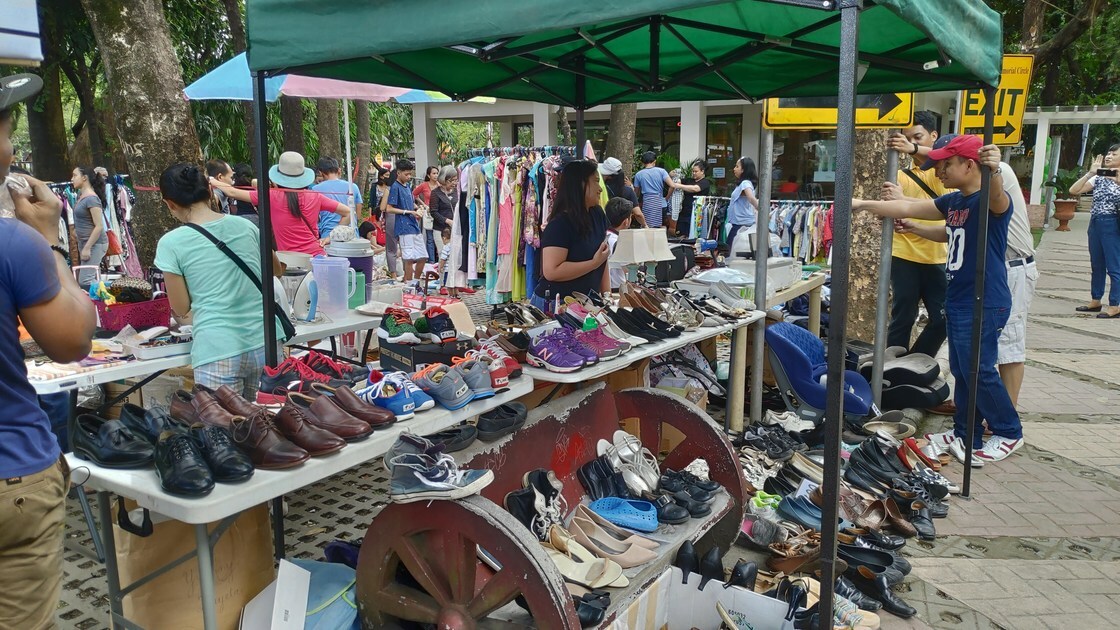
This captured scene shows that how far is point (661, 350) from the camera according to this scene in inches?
168

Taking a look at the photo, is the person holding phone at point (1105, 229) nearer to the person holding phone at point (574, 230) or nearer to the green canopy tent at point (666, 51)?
the green canopy tent at point (666, 51)

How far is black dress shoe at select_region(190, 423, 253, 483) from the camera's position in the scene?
2.26 metres

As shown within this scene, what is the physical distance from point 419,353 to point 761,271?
2.98 m

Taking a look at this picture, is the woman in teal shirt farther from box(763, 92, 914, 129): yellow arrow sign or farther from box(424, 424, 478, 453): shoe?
box(763, 92, 914, 129): yellow arrow sign

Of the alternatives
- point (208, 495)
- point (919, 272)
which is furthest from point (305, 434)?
point (919, 272)

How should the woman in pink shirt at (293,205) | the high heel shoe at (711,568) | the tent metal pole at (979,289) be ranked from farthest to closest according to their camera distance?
1. the woman in pink shirt at (293,205)
2. the tent metal pole at (979,289)
3. the high heel shoe at (711,568)

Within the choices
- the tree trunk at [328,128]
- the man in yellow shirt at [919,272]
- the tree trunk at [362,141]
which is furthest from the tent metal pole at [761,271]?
the tree trunk at [362,141]

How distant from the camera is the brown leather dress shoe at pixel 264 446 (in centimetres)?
236

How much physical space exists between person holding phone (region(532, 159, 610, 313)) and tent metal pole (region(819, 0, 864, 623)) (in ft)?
7.74

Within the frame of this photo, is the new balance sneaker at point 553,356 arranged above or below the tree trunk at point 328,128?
A: below

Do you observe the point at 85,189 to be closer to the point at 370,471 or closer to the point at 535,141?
the point at 370,471

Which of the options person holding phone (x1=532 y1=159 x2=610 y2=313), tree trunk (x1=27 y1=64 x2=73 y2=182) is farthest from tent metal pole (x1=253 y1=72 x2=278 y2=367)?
tree trunk (x1=27 y1=64 x2=73 y2=182)

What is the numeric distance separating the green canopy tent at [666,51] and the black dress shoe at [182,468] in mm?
1234

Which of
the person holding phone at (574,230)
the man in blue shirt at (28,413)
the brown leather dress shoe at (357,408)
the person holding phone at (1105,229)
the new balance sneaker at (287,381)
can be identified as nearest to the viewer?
the man in blue shirt at (28,413)
